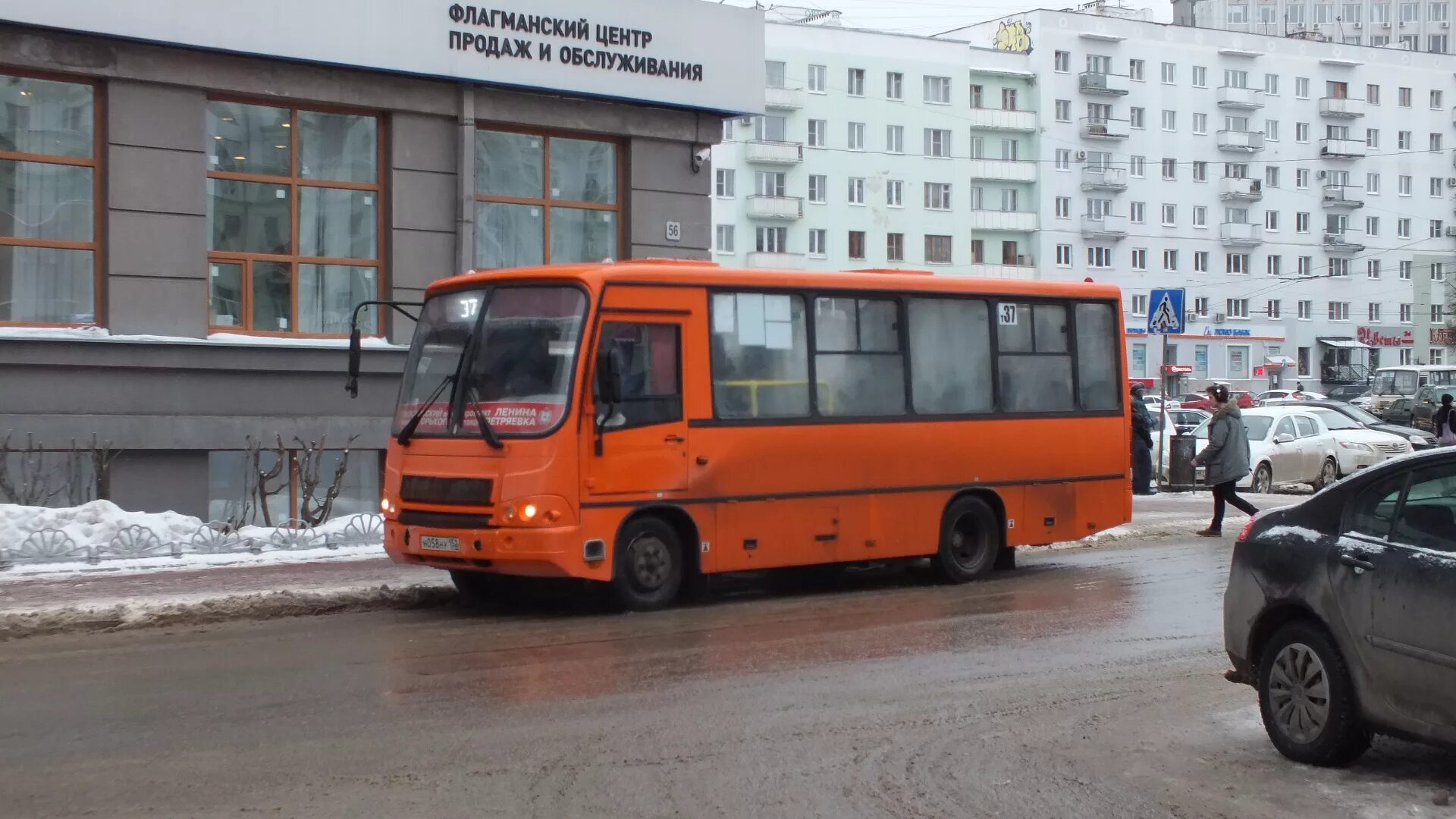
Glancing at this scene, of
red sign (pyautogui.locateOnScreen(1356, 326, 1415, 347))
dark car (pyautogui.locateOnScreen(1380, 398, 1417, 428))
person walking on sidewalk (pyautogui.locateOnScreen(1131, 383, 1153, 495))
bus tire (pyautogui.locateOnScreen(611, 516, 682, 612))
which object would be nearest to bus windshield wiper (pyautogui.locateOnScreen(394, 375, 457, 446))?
bus tire (pyautogui.locateOnScreen(611, 516, 682, 612))

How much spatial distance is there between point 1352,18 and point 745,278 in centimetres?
14396

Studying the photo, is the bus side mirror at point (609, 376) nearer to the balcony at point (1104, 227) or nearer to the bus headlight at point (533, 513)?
the bus headlight at point (533, 513)

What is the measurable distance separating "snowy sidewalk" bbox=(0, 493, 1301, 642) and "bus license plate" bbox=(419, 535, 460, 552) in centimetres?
104

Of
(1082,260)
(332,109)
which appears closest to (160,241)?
(332,109)

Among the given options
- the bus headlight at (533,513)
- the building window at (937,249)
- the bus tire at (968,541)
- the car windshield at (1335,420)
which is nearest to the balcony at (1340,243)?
the building window at (937,249)

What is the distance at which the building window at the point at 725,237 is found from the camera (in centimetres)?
7489

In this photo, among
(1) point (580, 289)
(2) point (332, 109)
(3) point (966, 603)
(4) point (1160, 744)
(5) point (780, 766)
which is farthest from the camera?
(2) point (332, 109)

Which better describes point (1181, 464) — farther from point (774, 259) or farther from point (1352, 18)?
point (1352, 18)

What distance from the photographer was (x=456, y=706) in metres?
8.63

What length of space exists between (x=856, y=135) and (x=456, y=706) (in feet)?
233

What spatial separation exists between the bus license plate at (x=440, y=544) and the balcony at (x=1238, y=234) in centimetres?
8297

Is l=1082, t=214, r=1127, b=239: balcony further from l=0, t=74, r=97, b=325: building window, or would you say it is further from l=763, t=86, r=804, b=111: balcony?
l=0, t=74, r=97, b=325: building window

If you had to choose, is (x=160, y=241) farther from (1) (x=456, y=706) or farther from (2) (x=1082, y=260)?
(2) (x=1082, y=260)

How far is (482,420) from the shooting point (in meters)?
12.1
